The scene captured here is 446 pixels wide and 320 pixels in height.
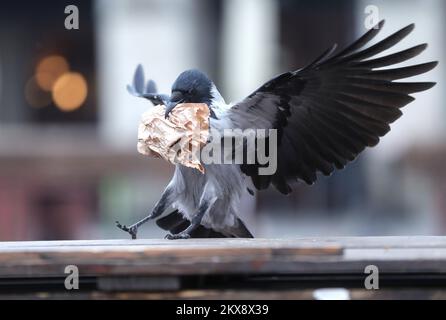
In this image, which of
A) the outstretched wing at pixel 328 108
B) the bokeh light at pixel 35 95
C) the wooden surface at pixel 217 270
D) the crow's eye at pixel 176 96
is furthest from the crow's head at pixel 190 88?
the bokeh light at pixel 35 95

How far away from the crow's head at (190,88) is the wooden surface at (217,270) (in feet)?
2.39

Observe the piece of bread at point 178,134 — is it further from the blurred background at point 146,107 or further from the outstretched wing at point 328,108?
the blurred background at point 146,107

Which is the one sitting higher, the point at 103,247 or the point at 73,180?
the point at 103,247

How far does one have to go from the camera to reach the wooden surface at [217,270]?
7.50 ft

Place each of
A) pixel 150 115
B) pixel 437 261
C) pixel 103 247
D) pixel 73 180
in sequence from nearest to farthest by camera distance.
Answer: pixel 437 261 → pixel 103 247 → pixel 150 115 → pixel 73 180

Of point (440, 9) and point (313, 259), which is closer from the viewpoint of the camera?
point (313, 259)

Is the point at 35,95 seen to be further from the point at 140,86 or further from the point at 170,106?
the point at 170,106

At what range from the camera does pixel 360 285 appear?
2.35 metres

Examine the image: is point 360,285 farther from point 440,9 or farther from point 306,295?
point 440,9

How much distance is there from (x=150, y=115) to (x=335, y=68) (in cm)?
62

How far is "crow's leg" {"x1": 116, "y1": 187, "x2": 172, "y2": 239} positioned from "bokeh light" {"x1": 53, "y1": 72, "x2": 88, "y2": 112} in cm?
818

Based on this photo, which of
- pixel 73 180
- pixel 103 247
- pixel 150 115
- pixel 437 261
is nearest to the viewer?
pixel 437 261

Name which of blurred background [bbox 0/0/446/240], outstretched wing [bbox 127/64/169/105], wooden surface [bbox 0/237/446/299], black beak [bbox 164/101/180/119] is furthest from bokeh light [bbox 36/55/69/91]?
wooden surface [bbox 0/237/446/299]
